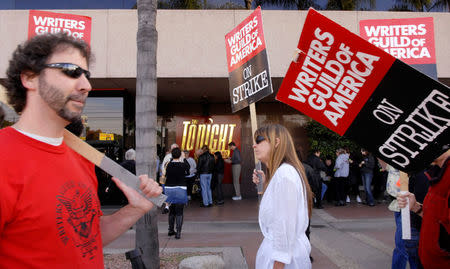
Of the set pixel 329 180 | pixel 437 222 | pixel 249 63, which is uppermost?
pixel 249 63

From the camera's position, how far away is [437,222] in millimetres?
2049

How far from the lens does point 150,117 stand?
13.4 ft

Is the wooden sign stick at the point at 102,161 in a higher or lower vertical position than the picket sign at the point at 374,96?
lower

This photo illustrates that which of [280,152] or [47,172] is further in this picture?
[280,152]

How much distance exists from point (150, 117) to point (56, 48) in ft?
9.22

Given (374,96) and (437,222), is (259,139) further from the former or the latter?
(437,222)

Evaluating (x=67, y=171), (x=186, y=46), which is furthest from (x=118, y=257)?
(x=186, y=46)

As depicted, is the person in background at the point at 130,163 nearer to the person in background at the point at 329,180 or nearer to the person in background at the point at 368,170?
the person in background at the point at 329,180

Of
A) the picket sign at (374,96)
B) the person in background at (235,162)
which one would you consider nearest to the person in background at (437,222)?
the picket sign at (374,96)

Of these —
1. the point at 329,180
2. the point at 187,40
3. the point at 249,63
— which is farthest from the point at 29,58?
the point at 329,180

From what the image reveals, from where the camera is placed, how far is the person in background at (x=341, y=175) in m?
10.3

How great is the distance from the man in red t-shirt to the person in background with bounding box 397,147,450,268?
189cm

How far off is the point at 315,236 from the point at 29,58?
6766 millimetres

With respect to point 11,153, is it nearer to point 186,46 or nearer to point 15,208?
point 15,208
